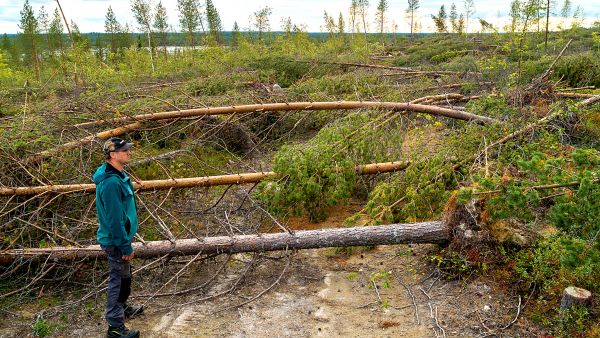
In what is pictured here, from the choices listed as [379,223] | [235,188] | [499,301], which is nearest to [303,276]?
[379,223]

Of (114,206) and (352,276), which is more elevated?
(114,206)

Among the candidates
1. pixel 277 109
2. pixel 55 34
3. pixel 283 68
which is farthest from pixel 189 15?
pixel 277 109

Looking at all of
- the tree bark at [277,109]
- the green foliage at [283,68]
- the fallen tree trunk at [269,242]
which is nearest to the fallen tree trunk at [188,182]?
the fallen tree trunk at [269,242]

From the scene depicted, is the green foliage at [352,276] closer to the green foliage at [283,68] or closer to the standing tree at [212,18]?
the green foliage at [283,68]

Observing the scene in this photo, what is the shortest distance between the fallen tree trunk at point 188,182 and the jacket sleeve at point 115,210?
2013 mm

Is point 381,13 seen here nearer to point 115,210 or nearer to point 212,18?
point 212,18

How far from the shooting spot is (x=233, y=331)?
424cm

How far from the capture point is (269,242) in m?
5.15

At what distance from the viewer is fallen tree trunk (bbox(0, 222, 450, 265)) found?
502 cm

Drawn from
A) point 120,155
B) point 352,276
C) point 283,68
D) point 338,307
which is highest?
point 283,68

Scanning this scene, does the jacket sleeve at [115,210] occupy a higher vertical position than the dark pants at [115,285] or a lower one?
higher

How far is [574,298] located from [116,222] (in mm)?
3959

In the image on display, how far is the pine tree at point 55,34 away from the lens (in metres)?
29.1

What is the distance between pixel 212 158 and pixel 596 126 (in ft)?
21.7
